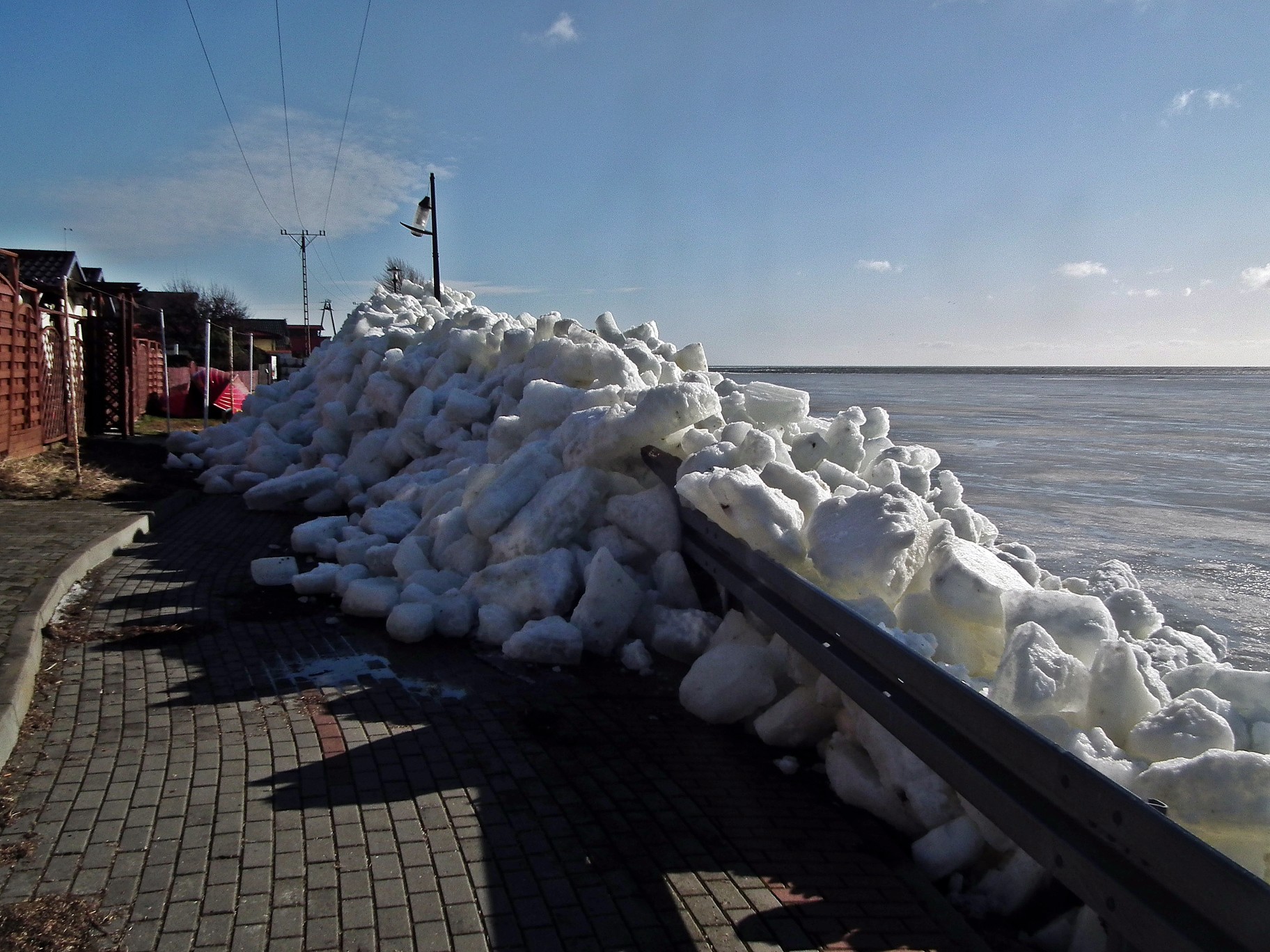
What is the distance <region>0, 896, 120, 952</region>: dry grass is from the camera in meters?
2.43

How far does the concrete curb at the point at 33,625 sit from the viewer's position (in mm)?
3645

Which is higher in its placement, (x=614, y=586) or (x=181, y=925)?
(x=614, y=586)

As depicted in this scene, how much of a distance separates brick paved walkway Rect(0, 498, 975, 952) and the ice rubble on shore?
0.29 metres

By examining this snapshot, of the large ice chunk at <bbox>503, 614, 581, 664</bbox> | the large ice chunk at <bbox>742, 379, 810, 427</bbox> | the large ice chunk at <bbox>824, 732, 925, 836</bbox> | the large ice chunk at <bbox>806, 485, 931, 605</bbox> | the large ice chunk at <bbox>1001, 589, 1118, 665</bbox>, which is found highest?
the large ice chunk at <bbox>742, 379, 810, 427</bbox>

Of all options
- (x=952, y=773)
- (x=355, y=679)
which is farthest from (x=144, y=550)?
(x=952, y=773)

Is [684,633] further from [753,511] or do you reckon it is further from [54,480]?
[54,480]

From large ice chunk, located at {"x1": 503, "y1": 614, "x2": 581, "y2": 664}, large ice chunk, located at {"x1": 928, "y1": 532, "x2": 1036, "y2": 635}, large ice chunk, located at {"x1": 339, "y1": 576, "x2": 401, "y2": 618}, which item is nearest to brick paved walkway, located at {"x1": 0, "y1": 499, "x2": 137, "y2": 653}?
large ice chunk, located at {"x1": 339, "y1": 576, "x2": 401, "y2": 618}

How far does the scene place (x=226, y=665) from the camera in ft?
15.2

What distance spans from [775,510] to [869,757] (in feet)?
4.18

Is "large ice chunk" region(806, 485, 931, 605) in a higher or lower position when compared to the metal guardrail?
higher

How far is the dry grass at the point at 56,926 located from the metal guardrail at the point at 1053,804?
2407 mm

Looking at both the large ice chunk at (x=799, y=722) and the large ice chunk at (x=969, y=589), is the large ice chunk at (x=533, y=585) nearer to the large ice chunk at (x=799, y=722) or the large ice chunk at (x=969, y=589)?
the large ice chunk at (x=799, y=722)

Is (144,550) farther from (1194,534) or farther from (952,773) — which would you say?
(1194,534)

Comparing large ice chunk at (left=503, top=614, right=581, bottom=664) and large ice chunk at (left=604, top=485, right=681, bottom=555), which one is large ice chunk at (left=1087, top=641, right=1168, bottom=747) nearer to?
large ice chunk at (left=503, top=614, right=581, bottom=664)
